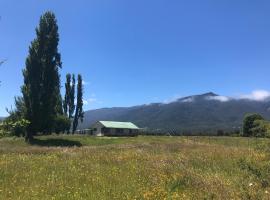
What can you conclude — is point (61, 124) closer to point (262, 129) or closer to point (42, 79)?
point (42, 79)

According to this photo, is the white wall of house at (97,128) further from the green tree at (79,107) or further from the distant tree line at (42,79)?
the distant tree line at (42,79)

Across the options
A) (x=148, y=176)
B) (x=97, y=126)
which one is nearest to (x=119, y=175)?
(x=148, y=176)

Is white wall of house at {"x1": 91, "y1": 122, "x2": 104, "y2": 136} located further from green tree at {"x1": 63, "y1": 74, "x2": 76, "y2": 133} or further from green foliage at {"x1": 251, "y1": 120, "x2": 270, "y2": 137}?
green foliage at {"x1": 251, "y1": 120, "x2": 270, "y2": 137}

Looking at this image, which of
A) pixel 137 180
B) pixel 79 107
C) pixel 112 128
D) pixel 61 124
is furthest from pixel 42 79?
pixel 112 128

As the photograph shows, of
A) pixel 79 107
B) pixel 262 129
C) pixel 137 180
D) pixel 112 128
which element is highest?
pixel 79 107

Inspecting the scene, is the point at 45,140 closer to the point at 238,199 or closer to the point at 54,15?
the point at 54,15

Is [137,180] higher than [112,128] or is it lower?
lower

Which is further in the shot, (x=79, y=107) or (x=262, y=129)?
(x=79, y=107)

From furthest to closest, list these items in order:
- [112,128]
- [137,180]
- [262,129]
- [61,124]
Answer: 1. [112,128]
2. [61,124]
3. [262,129]
4. [137,180]

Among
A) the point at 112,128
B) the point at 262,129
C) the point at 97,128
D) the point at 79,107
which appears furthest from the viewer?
the point at 97,128

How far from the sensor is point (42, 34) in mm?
63781

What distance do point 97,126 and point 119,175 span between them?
363ft

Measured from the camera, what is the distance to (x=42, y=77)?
62.8 meters

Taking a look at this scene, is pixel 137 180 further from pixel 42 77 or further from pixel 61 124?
pixel 61 124
